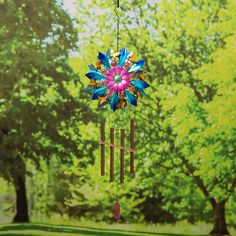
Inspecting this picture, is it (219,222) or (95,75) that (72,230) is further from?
(95,75)

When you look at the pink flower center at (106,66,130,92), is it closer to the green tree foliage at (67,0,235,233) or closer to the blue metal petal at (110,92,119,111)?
the blue metal petal at (110,92,119,111)

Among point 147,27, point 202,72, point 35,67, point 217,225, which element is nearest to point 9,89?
point 35,67

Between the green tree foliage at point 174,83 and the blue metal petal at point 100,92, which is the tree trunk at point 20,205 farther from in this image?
the blue metal petal at point 100,92

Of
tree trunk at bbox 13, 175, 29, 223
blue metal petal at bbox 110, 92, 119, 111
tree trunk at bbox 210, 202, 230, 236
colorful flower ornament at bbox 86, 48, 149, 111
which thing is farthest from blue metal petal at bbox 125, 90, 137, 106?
tree trunk at bbox 13, 175, 29, 223

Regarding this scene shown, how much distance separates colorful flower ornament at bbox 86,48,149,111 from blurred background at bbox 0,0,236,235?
3.82 metres

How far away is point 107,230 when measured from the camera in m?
10.7

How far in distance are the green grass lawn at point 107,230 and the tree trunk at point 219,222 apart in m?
0.19

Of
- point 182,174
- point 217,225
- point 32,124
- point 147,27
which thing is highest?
point 147,27

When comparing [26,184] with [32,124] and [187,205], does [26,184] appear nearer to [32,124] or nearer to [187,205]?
[32,124]

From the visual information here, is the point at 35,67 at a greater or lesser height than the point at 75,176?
greater

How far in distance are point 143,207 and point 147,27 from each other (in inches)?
114

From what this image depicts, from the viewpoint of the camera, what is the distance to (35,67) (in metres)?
10.4

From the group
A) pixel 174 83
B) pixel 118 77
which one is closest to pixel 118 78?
pixel 118 77

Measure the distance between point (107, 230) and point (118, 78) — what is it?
511cm
